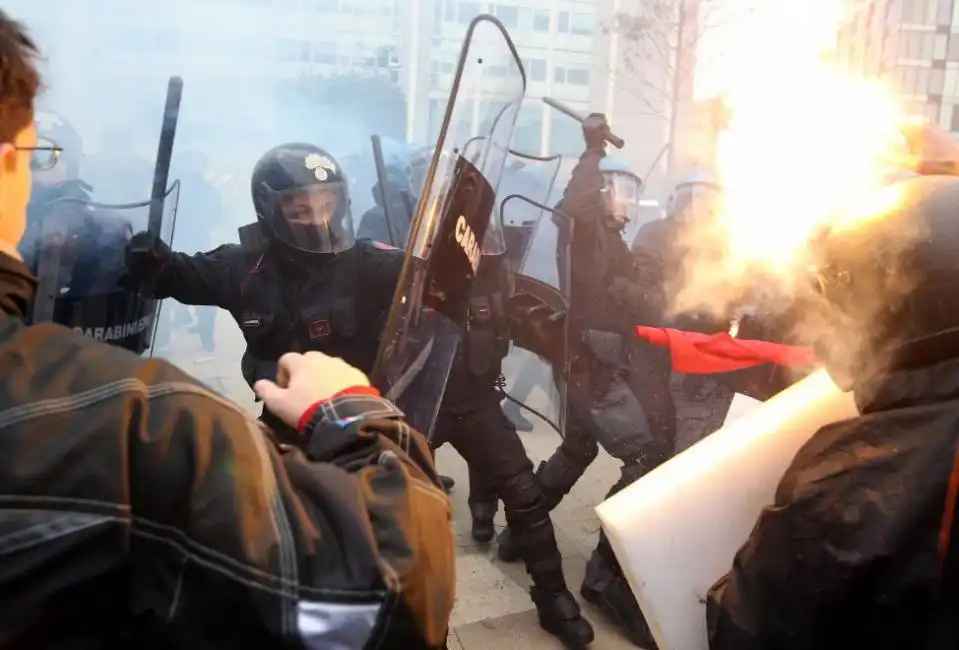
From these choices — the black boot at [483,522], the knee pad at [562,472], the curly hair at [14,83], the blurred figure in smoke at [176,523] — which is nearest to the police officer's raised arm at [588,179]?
the knee pad at [562,472]

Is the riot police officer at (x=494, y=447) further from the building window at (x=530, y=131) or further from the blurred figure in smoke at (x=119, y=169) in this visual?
the blurred figure in smoke at (x=119, y=169)

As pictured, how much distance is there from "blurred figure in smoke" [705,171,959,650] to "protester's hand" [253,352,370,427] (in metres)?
0.67

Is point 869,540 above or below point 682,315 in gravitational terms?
above

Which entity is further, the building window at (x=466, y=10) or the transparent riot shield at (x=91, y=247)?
the building window at (x=466, y=10)

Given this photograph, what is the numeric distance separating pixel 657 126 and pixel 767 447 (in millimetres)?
5048

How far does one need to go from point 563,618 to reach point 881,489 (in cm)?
191

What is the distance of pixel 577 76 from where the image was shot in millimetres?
5238

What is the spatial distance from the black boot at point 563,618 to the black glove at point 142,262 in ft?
5.81

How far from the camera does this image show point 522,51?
4219mm

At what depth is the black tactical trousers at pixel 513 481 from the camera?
2.74 meters

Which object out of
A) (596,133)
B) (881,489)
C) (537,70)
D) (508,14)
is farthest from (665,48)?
(881,489)

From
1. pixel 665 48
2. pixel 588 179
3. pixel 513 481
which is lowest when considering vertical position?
pixel 513 481

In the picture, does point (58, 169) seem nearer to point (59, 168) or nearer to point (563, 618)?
point (59, 168)

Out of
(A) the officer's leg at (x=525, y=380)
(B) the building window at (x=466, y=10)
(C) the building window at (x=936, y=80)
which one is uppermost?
(C) the building window at (x=936, y=80)
